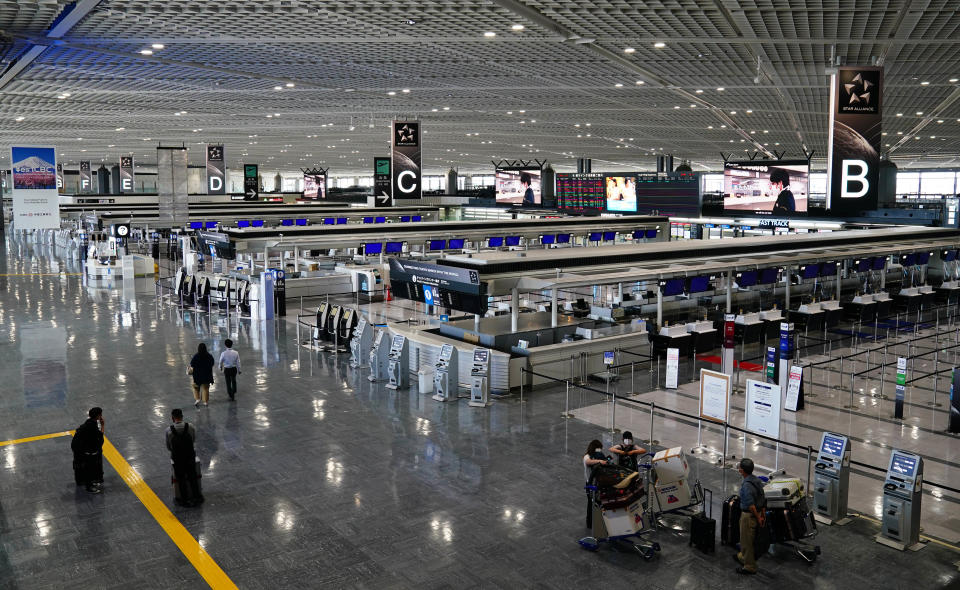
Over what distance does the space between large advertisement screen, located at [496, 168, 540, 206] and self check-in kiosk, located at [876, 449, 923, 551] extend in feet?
88.4

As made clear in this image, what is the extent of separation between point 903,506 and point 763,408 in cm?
323

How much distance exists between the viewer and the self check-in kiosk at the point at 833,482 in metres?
8.76

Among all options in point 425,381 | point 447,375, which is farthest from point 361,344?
point 447,375

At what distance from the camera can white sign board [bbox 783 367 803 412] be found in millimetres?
13594

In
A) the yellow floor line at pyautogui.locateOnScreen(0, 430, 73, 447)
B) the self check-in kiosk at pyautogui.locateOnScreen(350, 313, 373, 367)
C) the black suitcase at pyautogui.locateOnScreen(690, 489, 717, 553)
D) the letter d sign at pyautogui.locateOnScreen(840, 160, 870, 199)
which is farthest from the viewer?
the self check-in kiosk at pyautogui.locateOnScreen(350, 313, 373, 367)

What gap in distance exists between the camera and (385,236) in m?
29.3

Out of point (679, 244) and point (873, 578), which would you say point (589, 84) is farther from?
point (873, 578)

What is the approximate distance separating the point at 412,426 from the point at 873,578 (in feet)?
22.7

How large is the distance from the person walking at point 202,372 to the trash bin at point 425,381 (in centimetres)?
373

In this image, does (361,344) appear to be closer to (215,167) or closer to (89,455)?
(89,455)

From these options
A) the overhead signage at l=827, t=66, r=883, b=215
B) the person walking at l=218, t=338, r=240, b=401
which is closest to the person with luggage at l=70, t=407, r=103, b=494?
the person walking at l=218, t=338, r=240, b=401

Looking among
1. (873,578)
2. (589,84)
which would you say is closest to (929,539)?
(873,578)

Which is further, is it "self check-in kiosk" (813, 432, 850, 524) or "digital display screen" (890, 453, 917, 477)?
"self check-in kiosk" (813, 432, 850, 524)

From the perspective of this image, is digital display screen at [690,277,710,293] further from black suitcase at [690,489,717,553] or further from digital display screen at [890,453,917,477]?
black suitcase at [690,489,717,553]
